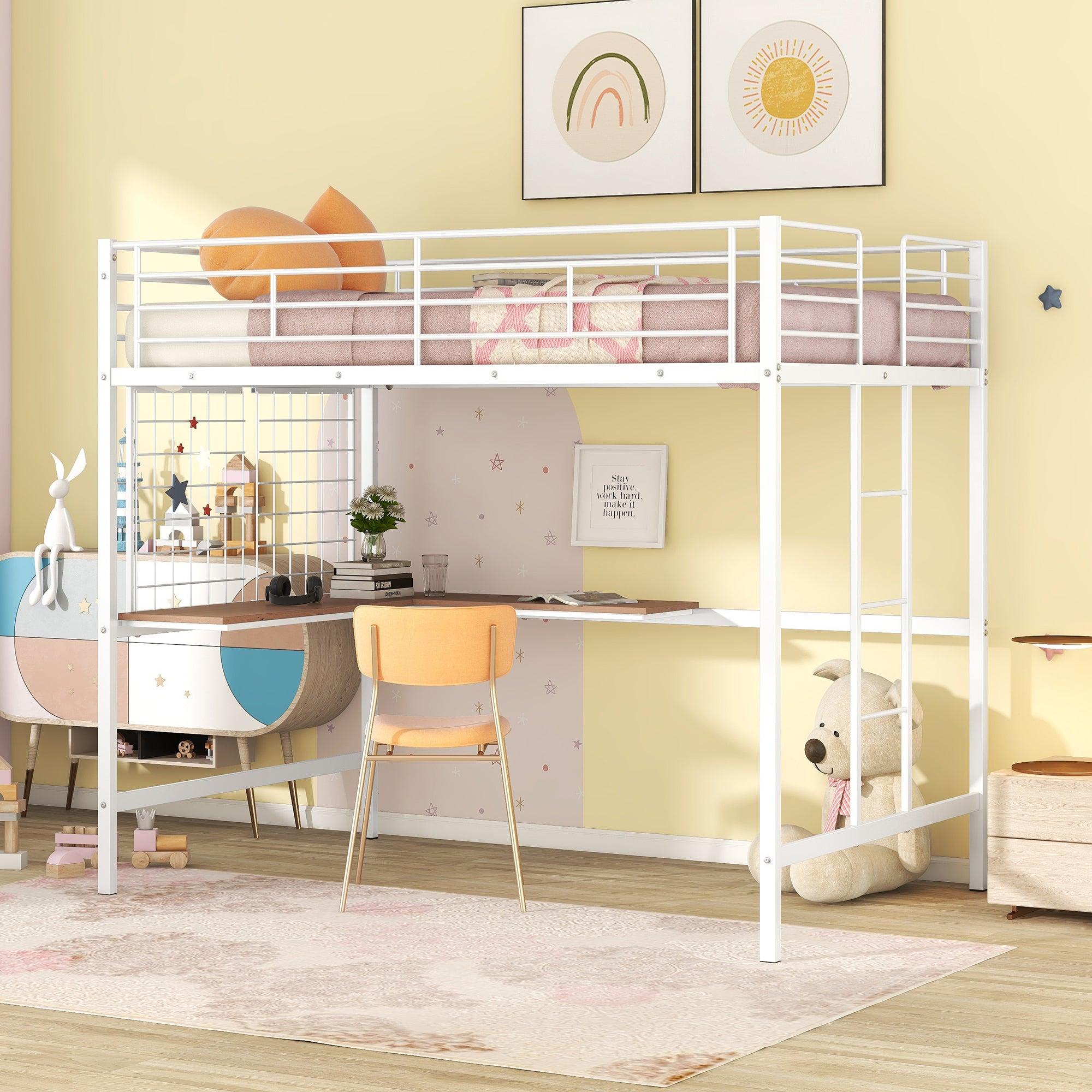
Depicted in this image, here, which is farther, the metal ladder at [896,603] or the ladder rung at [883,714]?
the ladder rung at [883,714]

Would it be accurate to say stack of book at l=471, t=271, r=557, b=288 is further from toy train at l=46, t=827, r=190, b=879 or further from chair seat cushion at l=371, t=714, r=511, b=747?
toy train at l=46, t=827, r=190, b=879

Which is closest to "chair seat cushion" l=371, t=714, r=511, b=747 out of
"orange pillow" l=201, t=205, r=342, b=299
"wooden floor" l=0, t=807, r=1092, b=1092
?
"wooden floor" l=0, t=807, r=1092, b=1092

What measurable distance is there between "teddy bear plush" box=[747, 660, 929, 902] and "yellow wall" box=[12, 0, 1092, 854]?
24 cm

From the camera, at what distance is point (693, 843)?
5.19 meters

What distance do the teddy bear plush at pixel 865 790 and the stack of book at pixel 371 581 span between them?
131cm

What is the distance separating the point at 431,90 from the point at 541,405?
1.05 metres

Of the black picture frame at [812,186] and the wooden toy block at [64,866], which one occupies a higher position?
the black picture frame at [812,186]

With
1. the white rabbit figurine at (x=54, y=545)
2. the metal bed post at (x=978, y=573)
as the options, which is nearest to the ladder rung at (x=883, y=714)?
the metal bed post at (x=978, y=573)

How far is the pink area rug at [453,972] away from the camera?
3424 mm

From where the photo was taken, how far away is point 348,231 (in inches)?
198

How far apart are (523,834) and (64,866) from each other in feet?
4.46

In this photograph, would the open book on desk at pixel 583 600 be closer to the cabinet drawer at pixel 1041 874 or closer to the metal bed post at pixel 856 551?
the metal bed post at pixel 856 551

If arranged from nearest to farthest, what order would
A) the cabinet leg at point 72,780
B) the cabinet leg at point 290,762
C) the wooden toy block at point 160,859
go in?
the wooden toy block at point 160,859 → the cabinet leg at point 290,762 → the cabinet leg at point 72,780

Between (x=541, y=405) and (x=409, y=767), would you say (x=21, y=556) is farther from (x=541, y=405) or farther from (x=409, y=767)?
(x=541, y=405)
